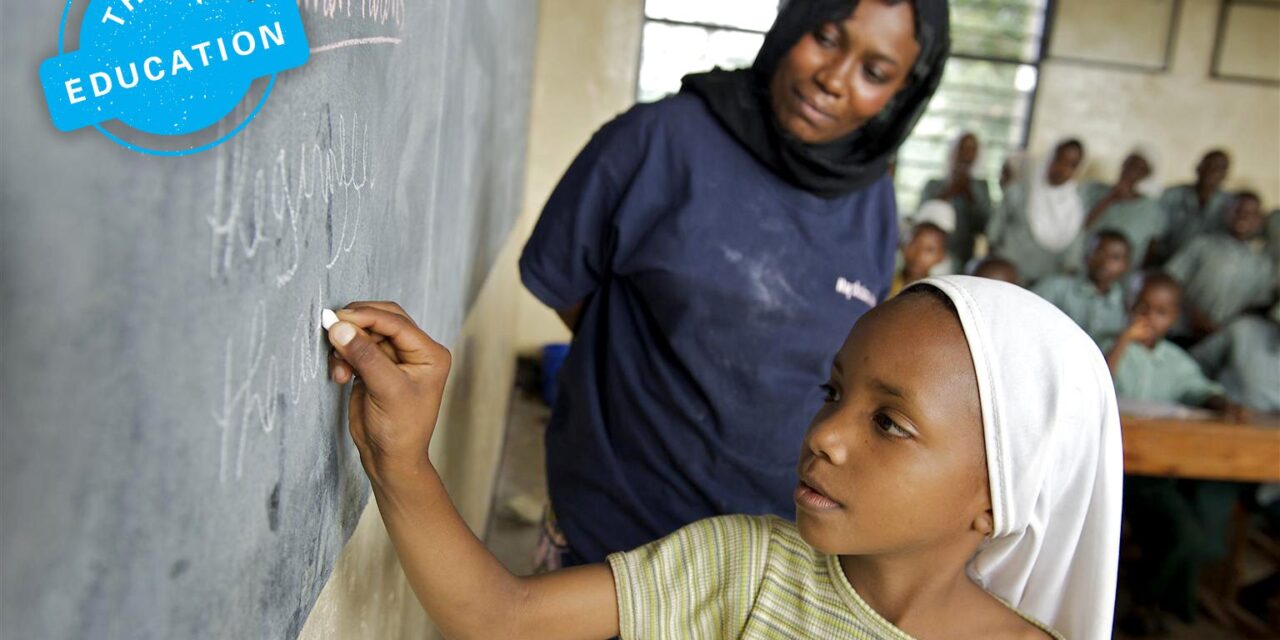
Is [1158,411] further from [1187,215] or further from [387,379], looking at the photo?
[387,379]

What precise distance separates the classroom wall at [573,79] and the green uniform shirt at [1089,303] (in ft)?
8.92

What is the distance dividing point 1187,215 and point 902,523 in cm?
603

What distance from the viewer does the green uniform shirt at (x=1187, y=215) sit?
608 centimetres

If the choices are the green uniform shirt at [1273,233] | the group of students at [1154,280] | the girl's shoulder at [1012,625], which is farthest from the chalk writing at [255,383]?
the green uniform shirt at [1273,233]

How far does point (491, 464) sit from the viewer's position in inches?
144

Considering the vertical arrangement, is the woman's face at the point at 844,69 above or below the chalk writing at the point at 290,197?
above

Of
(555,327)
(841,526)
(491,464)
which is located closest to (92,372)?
(841,526)

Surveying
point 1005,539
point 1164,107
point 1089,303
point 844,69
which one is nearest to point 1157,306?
point 1089,303

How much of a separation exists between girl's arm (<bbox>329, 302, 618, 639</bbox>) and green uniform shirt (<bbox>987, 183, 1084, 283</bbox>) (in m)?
5.31

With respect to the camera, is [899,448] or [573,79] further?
[573,79]

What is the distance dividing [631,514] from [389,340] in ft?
2.66

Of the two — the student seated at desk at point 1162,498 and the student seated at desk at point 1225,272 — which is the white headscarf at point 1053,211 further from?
the student seated at desk at point 1162,498

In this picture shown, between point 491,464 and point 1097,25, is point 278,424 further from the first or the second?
point 1097,25

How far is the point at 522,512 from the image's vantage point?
3973 mm
